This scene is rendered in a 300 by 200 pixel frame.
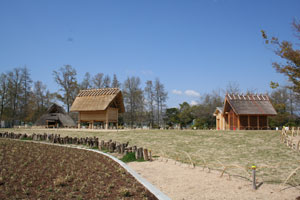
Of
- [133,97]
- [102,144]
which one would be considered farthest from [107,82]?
[102,144]

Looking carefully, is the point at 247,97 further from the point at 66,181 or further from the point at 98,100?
the point at 66,181

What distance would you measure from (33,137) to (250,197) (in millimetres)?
19259

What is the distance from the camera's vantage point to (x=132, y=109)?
1885 inches

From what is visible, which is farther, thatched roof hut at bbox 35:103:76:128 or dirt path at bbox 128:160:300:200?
thatched roof hut at bbox 35:103:76:128

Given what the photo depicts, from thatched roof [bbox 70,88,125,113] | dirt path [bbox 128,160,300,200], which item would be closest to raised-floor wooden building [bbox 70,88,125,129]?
thatched roof [bbox 70,88,125,113]

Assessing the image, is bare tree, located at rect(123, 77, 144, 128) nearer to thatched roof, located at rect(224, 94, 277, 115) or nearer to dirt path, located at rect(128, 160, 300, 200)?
thatched roof, located at rect(224, 94, 277, 115)

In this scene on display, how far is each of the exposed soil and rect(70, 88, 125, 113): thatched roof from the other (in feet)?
62.3

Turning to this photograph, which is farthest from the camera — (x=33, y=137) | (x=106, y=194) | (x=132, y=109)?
(x=132, y=109)

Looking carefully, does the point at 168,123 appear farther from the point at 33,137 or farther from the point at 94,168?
the point at 94,168

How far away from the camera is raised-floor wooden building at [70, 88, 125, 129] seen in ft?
94.7

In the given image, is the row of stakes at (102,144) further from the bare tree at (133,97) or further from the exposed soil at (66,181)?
the bare tree at (133,97)

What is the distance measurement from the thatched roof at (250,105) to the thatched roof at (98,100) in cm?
1370

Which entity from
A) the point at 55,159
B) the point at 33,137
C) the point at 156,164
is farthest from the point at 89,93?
the point at 156,164

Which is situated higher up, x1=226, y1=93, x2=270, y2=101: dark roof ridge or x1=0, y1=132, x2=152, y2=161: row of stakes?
x1=226, y1=93, x2=270, y2=101: dark roof ridge
